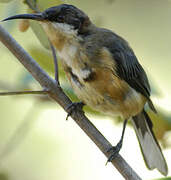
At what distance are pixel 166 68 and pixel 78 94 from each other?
254 cm

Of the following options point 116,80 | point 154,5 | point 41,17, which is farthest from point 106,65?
point 154,5

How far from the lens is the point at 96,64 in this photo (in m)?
3.06

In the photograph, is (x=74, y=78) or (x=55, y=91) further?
(x=74, y=78)

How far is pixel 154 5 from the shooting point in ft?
21.7

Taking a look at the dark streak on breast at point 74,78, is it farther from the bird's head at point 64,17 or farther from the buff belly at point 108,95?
the bird's head at point 64,17

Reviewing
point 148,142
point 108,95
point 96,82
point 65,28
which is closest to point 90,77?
point 96,82

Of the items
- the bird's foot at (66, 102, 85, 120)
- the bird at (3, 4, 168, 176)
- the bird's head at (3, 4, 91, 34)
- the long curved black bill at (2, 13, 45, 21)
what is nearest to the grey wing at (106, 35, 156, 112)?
the bird at (3, 4, 168, 176)

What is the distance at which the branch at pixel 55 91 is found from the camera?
2535mm

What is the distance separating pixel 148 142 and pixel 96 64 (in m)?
1.01

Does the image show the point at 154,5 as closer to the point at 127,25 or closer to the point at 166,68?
the point at 127,25

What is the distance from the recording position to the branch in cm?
254

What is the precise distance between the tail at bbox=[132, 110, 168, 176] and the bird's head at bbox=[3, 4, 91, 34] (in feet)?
3.35

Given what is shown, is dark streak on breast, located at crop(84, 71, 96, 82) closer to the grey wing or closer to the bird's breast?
the bird's breast

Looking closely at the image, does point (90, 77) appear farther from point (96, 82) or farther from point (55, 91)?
point (55, 91)
